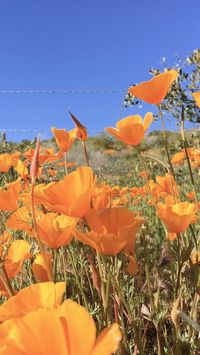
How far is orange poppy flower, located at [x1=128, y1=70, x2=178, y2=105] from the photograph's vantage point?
4.03 feet

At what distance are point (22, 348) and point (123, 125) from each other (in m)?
0.87

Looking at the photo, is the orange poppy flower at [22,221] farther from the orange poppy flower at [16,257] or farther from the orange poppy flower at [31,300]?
the orange poppy flower at [31,300]

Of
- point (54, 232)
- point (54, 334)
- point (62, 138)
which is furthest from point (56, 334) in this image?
point (62, 138)

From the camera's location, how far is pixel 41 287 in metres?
0.75

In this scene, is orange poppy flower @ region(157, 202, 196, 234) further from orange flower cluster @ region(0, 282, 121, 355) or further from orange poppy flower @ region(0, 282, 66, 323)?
orange flower cluster @ region(0, 282, 121, 355)

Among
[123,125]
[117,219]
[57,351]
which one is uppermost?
[123,125]

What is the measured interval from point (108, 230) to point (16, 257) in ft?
1.07

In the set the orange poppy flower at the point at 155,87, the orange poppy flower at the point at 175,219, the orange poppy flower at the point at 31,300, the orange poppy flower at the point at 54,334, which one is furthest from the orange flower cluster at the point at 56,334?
the orange poppy flower at the point at 155,87

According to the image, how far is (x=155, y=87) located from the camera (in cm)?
125

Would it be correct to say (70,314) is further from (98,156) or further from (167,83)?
(98,156)

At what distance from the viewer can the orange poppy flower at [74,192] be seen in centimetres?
88

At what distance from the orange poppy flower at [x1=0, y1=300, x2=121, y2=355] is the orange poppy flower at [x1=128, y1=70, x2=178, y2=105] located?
0.80 meters

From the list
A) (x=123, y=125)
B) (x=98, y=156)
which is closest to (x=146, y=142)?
(x=98, y=156)

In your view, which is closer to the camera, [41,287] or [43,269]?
[41,287]
